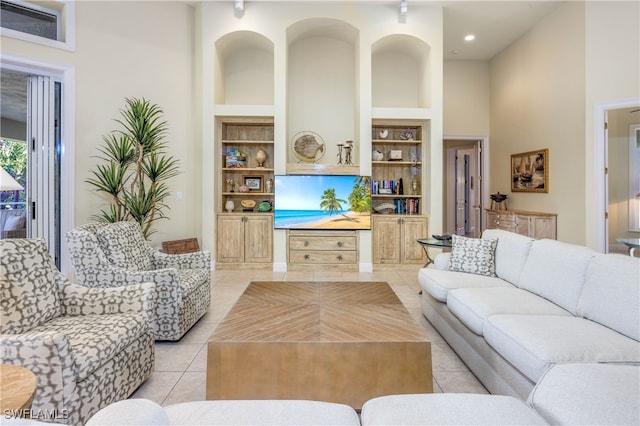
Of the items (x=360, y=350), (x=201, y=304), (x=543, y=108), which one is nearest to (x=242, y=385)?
(x=360, y=350)

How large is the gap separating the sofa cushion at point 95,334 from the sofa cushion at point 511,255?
2.87 m

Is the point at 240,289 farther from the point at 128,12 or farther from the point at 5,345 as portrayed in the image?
the point at 128,12

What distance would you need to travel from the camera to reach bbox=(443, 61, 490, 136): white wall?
23.8ft

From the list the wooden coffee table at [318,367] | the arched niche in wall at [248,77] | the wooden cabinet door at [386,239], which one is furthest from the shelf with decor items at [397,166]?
the wooden coffee table at [318,367]

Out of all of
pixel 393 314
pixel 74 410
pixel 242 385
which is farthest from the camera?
pixel 393 314

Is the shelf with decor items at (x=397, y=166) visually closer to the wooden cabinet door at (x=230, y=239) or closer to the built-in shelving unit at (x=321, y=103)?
the built-in shelving unit at (x=321, y=103)

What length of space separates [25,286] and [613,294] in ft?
10.9

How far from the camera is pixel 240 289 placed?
4414 mm

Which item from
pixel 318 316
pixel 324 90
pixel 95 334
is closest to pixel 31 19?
pixel 324 90

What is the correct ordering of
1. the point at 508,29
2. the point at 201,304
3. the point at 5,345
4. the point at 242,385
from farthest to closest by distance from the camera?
the point at 508,29 → the point at 201,304 → the point at 242,385 → the point at 5,345

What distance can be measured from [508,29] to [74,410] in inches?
296

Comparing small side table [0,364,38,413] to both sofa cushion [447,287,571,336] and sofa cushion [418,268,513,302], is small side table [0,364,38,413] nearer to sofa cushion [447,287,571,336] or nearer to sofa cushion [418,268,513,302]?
sofa cushion [447,287,571,336]

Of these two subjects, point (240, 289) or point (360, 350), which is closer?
point (360, 350)

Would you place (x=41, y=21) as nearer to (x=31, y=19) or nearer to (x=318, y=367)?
(x=31, y=19)
